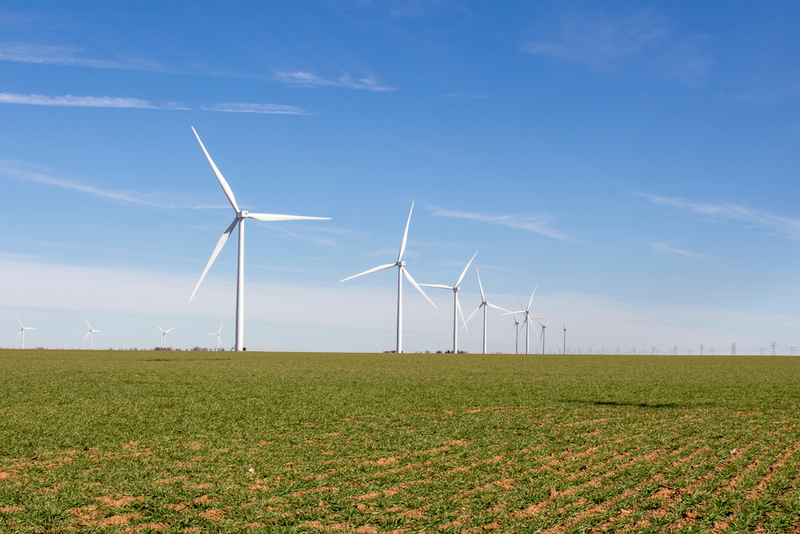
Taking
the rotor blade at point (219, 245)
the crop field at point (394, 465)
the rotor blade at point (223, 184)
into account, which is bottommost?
the crop field at point (394, 465)

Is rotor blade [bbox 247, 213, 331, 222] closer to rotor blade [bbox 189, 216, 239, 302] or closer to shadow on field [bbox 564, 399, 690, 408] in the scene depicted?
rotor blade [bbox 189, 216, 239, 302]

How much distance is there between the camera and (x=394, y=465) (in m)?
8.50

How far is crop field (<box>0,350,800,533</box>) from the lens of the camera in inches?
247

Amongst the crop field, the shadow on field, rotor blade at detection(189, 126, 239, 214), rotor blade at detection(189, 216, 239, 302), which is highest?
rotor blade at detection(189, 126, 239, 214)

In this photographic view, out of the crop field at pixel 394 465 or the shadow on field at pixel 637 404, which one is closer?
the crop field at pixel 394 465

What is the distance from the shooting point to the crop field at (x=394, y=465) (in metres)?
6.26

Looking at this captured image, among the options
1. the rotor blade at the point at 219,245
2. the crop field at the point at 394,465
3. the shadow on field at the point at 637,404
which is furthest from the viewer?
the rotor blade at the point at 219,245

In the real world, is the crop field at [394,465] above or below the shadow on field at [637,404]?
above

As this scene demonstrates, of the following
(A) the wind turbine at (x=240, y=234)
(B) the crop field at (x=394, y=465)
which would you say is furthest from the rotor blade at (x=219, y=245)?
(B) the crop field at (x=394, y=465)

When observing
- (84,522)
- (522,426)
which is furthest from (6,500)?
(522,426)

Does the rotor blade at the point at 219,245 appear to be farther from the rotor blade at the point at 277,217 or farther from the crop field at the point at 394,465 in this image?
the crop field at the point at 394,465

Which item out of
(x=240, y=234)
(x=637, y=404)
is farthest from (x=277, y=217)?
(x=637, y=404)

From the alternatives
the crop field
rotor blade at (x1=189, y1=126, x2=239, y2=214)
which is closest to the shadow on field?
the crop field

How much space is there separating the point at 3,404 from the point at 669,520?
16.1m
